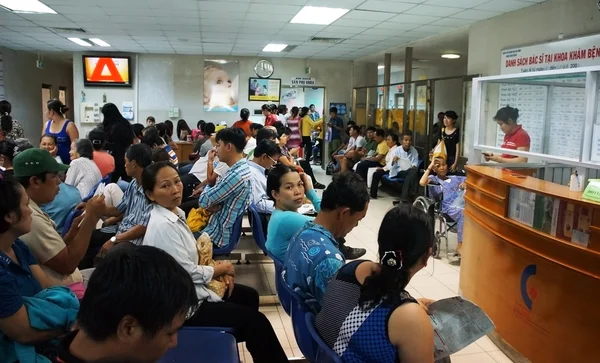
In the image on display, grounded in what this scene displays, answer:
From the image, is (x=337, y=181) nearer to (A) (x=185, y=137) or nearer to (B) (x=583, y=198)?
(B) (x=583, y=198)

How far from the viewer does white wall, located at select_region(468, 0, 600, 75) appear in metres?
4.96

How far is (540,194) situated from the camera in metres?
2.57

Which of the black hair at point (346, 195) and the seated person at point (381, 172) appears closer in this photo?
the black hair at point (346, 195)

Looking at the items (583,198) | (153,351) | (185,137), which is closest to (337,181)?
(153,351)

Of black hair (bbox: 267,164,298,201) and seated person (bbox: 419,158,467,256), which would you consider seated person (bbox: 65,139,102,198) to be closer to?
black hair (bbox: 267,164,298,201)

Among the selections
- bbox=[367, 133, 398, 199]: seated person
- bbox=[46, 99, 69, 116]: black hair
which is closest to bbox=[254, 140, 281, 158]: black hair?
bbox=[46, 99, 69, 116]: black hair

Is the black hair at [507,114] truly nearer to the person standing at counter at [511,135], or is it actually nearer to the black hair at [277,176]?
the person standing at counter at [511,135]

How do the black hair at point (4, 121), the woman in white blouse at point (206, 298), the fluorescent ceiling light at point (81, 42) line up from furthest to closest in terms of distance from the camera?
1. the fluorescent ceiling light at point (81, 42)
2. the black hair at point (4, 121)
3. the woman in white blouse at point (206, 298)

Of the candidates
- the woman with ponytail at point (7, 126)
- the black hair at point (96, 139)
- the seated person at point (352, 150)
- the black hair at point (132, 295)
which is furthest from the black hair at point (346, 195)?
the seated person at point (352, 150)

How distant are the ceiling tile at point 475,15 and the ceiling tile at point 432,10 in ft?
0.50

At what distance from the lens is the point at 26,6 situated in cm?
646

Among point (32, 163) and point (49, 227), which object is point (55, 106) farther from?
point (49, 227)

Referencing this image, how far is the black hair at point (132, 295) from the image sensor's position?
934 millimetres

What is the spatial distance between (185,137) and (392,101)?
15.1ft
